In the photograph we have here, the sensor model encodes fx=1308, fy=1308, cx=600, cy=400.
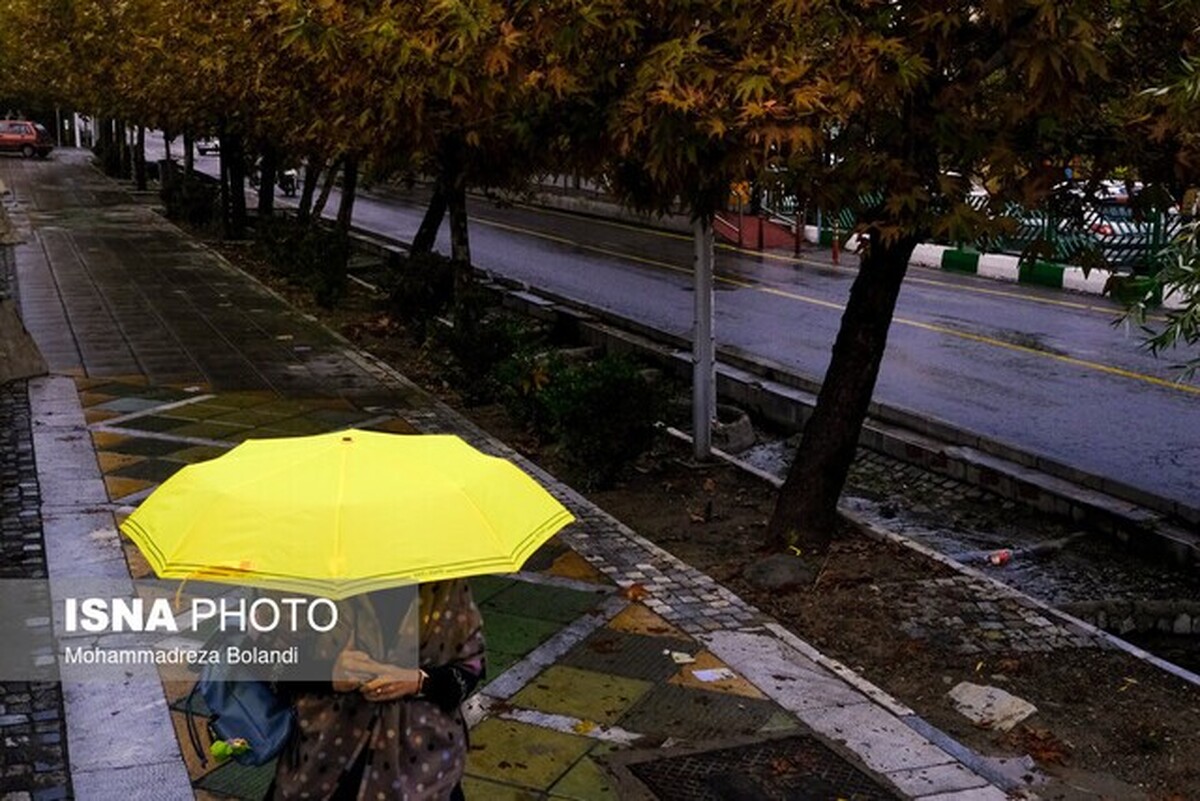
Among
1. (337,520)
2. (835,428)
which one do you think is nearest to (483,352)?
(835,428)

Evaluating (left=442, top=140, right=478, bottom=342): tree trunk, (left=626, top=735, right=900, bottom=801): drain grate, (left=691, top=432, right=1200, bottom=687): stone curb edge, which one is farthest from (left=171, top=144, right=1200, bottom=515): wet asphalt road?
(left=626, top=735, right=900, bottom=801): drain grate

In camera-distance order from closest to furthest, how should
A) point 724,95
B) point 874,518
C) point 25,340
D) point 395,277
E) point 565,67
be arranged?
1. point 724,95
2. point 565,67
3. point 874,518
4. point 25,340
5. point 395,277

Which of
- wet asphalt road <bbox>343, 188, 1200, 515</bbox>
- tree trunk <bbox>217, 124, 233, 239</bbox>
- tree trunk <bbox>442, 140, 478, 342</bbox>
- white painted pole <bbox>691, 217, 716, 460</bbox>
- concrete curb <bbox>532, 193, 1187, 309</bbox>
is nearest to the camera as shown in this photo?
white painted pole <bbox>691, 217, 716, 460</bbox>

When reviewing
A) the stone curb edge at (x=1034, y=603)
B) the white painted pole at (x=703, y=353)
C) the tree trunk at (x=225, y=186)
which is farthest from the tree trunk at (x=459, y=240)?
the tree trunk at (x=225, y=186)

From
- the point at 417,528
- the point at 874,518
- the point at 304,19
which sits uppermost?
the point at 304,19

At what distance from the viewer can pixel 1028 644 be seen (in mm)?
7203

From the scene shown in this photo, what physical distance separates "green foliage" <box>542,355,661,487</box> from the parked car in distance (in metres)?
56.9

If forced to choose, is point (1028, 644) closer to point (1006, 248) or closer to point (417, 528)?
point (417, 528)

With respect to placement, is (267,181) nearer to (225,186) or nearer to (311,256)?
(225,186)

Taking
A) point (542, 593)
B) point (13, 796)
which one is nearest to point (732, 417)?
point (542, 593)

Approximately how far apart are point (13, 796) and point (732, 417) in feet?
27.1

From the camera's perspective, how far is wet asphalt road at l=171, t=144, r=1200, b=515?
1193 centimetres

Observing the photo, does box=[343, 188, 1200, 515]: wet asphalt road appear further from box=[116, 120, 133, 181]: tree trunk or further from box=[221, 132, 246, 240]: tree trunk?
box=[116, 120, 133, 181]: tree trunk

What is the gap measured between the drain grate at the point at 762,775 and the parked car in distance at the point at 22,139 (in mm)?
61398
